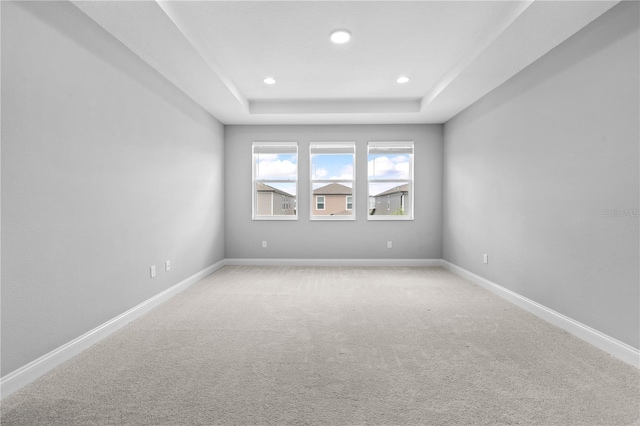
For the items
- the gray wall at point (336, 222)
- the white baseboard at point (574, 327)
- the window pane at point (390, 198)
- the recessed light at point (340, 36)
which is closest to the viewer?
the white baseboard at point (574, 327)

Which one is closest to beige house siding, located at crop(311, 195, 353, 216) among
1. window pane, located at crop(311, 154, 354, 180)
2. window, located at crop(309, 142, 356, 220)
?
window, located at crop(309, 142, 356, 220)

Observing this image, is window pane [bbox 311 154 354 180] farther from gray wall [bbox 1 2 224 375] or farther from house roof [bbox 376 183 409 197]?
gray wall [bbox 1 2 224 375]

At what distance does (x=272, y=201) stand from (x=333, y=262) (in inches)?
62.9

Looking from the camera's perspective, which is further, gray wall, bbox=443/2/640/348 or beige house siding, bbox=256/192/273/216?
beige house siding, bbox=256/192/273/216

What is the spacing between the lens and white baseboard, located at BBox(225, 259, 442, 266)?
536 cm

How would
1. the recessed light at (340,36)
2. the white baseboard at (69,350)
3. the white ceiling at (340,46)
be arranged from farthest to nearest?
the recessed light at (340,36)
the white ceiling at (340,46)
the white baseboard at (69,350)

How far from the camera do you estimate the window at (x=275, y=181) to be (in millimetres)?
5434

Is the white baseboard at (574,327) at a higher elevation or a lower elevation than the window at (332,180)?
lower

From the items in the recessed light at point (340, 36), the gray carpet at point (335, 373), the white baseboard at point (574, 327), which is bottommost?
the gray carpet at point (335, 373)

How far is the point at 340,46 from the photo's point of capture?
3.00m

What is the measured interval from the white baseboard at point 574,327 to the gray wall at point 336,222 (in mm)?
1659

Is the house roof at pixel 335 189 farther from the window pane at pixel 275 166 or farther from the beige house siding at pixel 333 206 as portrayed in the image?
the window pane at pixel 275 166

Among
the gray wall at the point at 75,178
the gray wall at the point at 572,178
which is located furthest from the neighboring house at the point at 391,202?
the gray wall at the point at 75,178

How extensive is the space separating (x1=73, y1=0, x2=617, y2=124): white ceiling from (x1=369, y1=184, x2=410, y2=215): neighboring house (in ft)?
5.26
